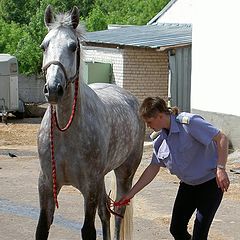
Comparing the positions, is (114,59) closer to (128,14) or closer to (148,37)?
(148,37)

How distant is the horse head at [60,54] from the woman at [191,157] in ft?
2.10

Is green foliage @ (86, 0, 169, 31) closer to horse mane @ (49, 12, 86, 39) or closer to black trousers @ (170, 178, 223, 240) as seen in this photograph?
horse mane @ (49, 12, 86, 39)

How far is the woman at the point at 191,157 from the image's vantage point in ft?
17.0

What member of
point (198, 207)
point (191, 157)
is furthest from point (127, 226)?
point (191, 157)

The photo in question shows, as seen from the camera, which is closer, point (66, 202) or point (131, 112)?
point (131, 112)

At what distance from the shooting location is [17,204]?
9391mm

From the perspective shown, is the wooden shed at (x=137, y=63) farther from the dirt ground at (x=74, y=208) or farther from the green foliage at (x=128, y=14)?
the green foliage at (x=128, y=14)

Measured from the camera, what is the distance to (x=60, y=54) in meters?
5.21

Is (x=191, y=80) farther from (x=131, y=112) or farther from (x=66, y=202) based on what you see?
(x=131, y=112)

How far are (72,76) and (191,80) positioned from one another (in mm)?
11129

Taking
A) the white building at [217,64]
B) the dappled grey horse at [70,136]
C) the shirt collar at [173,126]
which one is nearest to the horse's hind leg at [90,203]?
the dappled grey horse at [70,136]

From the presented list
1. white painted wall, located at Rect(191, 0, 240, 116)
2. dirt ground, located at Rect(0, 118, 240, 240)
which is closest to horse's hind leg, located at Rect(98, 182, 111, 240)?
dirt ground, located at Rect(0, 118, 240, 240)

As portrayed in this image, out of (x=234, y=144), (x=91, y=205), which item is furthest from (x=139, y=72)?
(x=91, y=205)

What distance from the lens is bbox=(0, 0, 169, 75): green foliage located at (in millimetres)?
27203
